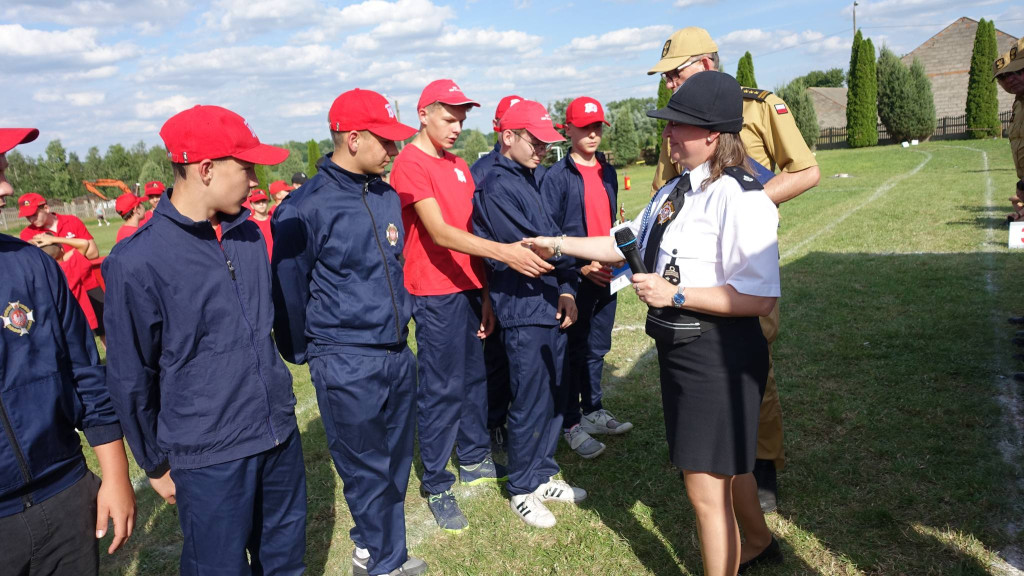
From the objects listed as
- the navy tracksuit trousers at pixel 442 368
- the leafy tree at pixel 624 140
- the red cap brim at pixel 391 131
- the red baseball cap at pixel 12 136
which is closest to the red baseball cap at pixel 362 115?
the red cap brim at pixel 391 131

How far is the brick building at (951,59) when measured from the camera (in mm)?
48222

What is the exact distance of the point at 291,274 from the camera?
3133 mm

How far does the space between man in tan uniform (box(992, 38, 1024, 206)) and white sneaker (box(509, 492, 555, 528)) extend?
14.1ft

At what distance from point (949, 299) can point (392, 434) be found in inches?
278

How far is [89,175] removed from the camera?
6706 centimetres

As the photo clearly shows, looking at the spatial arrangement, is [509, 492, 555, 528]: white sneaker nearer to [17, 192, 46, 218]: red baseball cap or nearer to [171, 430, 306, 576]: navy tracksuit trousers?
[171, 430, 306, 576]: navy tracksuit trousers

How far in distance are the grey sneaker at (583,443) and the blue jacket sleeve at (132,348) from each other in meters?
3.10

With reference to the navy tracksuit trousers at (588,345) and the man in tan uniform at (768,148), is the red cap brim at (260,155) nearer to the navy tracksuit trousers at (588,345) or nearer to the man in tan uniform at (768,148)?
the man in tan uniform at (768,148)

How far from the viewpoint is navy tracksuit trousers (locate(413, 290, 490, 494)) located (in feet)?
13.5


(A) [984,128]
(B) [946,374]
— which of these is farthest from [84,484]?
(A) [984,128]

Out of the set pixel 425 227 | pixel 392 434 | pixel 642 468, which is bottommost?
pixel 642 468

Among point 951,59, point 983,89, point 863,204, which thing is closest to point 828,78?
point 951,59

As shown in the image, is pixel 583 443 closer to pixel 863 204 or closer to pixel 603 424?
pixel 603 424

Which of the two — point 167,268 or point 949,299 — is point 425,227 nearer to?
point 167,268
